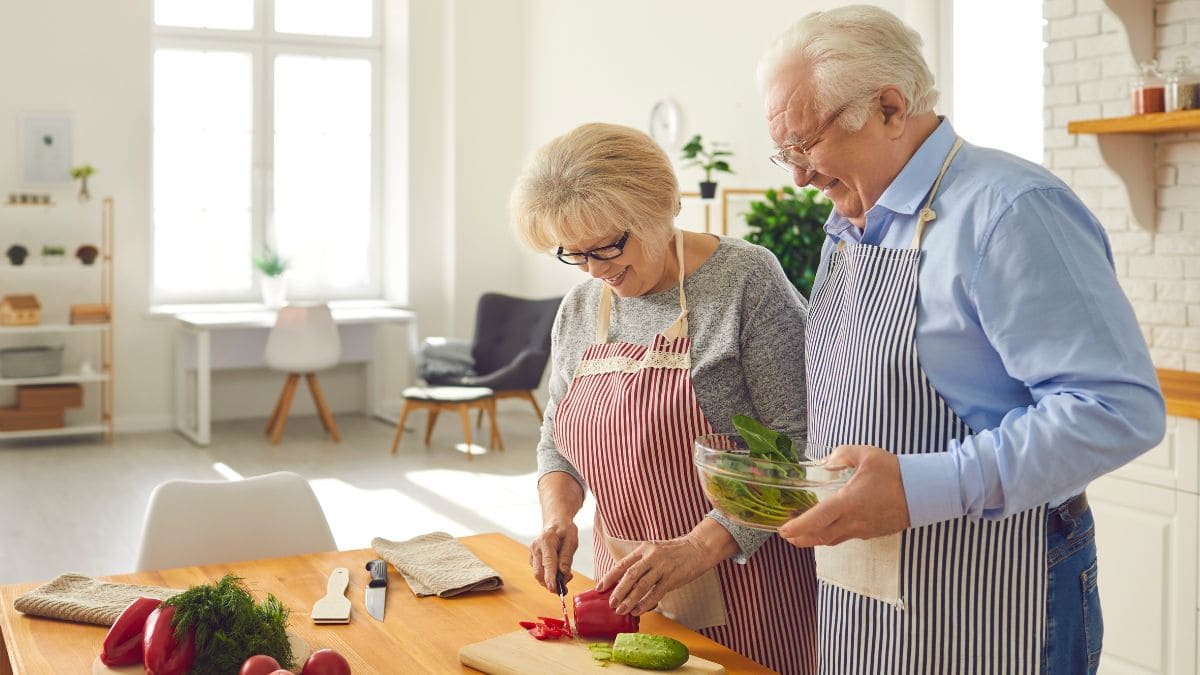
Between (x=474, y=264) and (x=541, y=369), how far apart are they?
5.73ft

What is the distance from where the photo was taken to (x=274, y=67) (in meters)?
8.55

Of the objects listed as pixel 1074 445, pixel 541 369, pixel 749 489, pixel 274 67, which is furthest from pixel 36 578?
pixel 274 67

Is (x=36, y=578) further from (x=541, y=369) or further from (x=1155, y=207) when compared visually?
(x=1155, y=207)

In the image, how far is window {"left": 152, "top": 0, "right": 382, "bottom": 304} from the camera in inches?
327

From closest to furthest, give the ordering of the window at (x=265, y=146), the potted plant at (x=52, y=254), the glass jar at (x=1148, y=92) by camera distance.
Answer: the glass jar at (x=1148, y=92), the potted plant at (x=52, y=254), the window at (x=265, y=146)

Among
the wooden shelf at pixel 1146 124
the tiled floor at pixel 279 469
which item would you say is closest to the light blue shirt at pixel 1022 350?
the wooden shelf at pixel 1146 124

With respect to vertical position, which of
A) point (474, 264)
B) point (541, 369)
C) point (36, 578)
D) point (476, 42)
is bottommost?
point (36, 578)

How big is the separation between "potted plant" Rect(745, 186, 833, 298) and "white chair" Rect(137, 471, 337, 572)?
8.77ft

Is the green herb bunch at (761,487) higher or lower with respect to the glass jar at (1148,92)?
lower

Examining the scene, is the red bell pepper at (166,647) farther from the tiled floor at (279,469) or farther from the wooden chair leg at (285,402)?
the wooden chair leg at (285,402)

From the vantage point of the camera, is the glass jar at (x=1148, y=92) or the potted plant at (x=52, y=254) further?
the potted plant at (x=52, y=254)

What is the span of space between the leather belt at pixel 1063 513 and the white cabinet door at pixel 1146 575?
70.9 inches

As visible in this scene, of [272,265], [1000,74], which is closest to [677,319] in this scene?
[1000,74]

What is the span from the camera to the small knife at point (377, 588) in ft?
6.33
